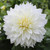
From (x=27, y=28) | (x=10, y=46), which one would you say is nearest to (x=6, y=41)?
(x=10, y=46)

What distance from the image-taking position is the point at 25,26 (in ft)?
2.19

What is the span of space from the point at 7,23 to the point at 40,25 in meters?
0.16

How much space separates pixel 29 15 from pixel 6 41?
0.19 metres

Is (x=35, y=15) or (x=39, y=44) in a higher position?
(x=35, y=15)

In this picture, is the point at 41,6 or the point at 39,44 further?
the point at 41,6

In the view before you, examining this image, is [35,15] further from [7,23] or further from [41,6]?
[41,6]

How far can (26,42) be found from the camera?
62 centimetres

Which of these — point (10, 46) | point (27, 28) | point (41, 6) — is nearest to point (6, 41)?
point (10, 46)

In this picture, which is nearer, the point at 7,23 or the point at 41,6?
the point at 7,23

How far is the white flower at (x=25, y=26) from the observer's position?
629 millimetres

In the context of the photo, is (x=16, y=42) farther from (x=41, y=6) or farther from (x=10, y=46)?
(x=41, y=6)

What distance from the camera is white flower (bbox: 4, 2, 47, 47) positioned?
63 cm

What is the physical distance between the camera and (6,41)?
71 cm

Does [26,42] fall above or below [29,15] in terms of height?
below
